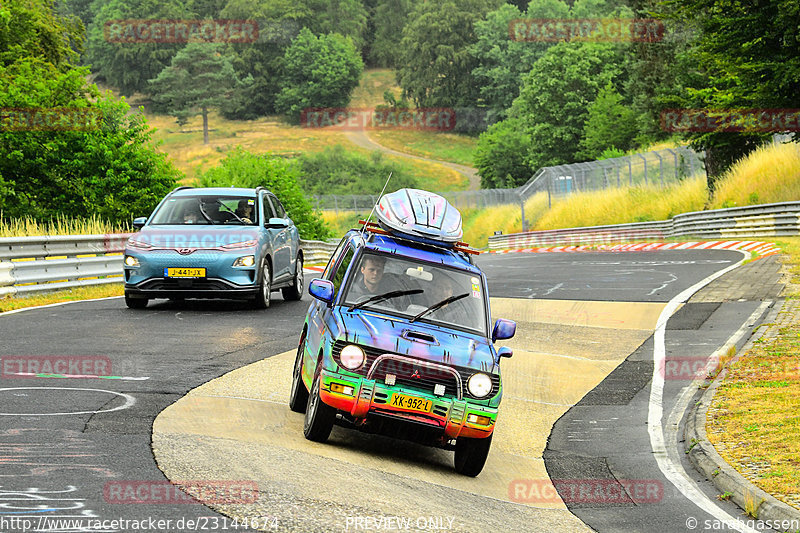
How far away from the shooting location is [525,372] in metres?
13.6

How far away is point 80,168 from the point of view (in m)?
34.4

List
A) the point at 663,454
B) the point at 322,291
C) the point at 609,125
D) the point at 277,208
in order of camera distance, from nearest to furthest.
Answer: the point at 322,291
the point at 663,454
the point at 277,208
the point at 609,125

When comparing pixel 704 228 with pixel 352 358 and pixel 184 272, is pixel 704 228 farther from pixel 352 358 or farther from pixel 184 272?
pixel 352 358

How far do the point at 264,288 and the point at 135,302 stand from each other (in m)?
2.03

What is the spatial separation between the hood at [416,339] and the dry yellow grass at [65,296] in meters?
9.95

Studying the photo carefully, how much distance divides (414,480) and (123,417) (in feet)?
8.08

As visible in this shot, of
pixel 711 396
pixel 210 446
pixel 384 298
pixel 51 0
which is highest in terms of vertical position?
pixel 51 0

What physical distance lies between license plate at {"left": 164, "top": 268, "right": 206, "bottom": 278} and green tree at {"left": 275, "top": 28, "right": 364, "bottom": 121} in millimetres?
154036

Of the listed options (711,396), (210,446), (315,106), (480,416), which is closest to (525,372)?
(711,396)

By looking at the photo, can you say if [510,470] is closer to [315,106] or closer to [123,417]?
[123,417]

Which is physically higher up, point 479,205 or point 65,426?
point 65,426
